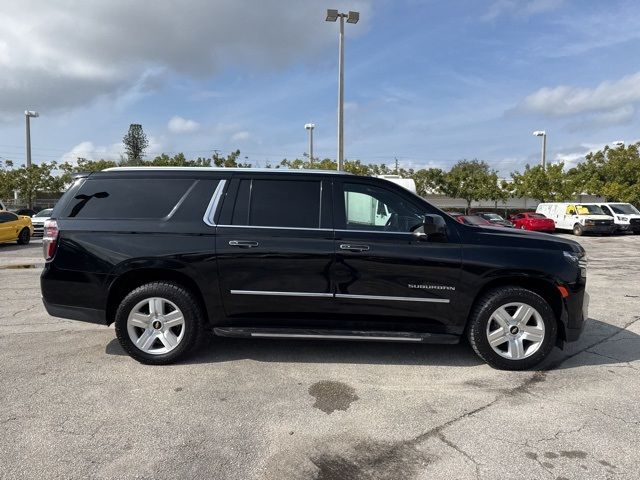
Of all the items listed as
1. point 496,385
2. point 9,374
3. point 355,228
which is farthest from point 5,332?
point 496,385

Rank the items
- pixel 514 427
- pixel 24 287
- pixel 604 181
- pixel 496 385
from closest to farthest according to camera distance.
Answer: pixel 514 427, pixel 496 385, pixel 24 287, pixel 604 181

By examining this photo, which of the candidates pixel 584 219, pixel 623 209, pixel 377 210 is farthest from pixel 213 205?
pixel 623 209

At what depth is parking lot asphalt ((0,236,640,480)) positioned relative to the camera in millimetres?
2852

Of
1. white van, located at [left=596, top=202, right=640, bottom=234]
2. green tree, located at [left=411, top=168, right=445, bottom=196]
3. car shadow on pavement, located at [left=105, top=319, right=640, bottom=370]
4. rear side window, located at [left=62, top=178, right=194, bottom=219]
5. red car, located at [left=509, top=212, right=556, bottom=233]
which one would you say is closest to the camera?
rear side window, located at [left=62, top=178, right=194, bottom=219]

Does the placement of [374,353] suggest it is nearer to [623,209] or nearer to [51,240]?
[51,240]

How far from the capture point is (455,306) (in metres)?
4.34

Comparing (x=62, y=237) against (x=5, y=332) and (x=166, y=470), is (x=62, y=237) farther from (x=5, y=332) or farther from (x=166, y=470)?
(x=166, y=470)

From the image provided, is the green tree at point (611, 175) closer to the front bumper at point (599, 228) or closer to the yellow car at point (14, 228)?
the front bumper at point (599, 228)

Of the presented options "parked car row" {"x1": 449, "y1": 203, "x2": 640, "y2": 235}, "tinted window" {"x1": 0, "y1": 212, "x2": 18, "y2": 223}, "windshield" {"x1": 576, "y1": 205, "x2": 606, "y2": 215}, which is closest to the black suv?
"tinted window" {"x1": 0, "y1": 212, "x2": 18, "y2": 223}

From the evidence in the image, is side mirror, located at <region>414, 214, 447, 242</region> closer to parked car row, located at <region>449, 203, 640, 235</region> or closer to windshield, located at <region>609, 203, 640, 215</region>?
parked car row, located at <region>449, 203, 640, 235</region>

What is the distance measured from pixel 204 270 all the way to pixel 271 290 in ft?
2.22

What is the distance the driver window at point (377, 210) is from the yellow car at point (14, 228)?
16453 mm

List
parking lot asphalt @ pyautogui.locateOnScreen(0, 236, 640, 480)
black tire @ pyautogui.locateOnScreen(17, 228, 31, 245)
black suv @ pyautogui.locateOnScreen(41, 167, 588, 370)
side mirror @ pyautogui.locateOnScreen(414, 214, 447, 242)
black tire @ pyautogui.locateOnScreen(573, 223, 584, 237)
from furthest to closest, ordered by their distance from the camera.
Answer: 1. black tire @ pyautogui.locateOnScreen(573, 223, 584, 237)
2. black tire @ pyautogui.locateOnScreen(17, 228, 31, 245)
3. black suv @ pyautogui.locateOnScreen(41, 167, 588, 370)
4. side mirror @ pyautogui.locateOnScreen(414, 214, 447, 242)
5. parking lot asphalt @ pyautogui.locateOnScreen(0, 236, 640, 480)

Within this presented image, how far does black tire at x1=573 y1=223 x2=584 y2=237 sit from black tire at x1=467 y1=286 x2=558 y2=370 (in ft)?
84.1
